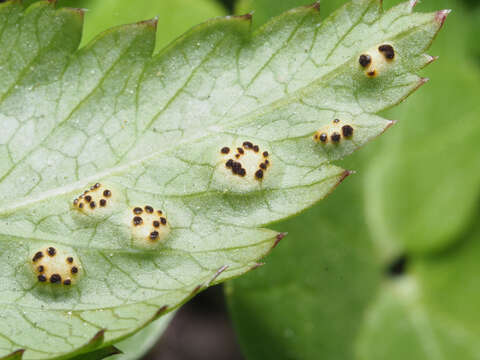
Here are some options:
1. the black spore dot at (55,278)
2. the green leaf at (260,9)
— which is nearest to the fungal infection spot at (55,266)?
the black spore dot at (55,278)

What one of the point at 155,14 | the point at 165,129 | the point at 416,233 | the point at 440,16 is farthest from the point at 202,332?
the point at 440,16

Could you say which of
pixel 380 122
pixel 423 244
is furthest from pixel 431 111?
pixel 380 122

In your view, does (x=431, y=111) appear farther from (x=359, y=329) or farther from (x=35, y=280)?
(x=35, y=280)

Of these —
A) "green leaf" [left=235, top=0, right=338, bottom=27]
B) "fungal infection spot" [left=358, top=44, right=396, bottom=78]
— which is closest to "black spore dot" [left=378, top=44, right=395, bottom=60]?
"fungal infection spot" [left=358, top=44, right=396, bottom=78]

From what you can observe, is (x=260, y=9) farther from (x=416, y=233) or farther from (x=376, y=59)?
(x=416, y=233)

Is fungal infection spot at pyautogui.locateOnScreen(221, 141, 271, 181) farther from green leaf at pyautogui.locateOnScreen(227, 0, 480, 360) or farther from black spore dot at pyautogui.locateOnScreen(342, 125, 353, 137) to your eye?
green leaf at pyautogui.locateOnScreen(227, 0, 480, 360)

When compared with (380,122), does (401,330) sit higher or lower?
lower
